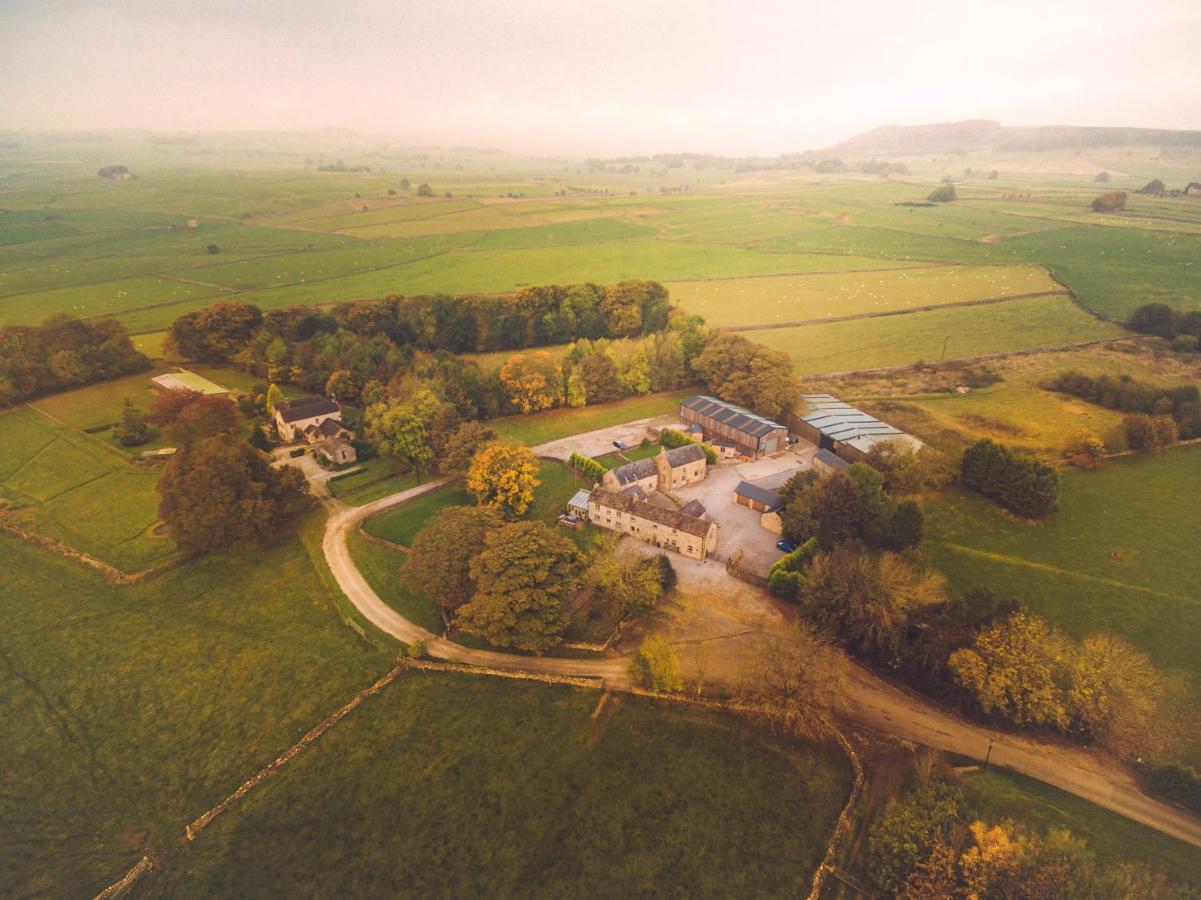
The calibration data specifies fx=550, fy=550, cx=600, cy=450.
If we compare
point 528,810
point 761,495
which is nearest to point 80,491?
point 528,810

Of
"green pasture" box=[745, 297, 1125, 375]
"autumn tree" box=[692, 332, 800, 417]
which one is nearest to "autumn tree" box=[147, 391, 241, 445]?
"autumn tree" box=[692, 332, 800, 417]

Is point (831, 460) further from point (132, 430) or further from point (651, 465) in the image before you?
point (132, 430)

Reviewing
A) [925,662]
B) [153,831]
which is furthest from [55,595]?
[925,662]

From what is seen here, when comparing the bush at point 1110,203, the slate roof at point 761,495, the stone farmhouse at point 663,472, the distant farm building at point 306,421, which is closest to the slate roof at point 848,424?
the slate roof at point 761,495

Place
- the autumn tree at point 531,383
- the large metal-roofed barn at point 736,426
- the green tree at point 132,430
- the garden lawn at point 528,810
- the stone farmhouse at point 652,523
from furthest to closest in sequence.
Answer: the autumn tree at point 531,383 → the green tree at point 132,430 → the large metal-roofed barn at point 736,426 → the stone farmhouse at point 652,523 → the garden lawn at point 528,810

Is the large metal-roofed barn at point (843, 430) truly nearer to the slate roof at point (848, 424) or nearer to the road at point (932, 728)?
the slate roof at point (848, 424)
